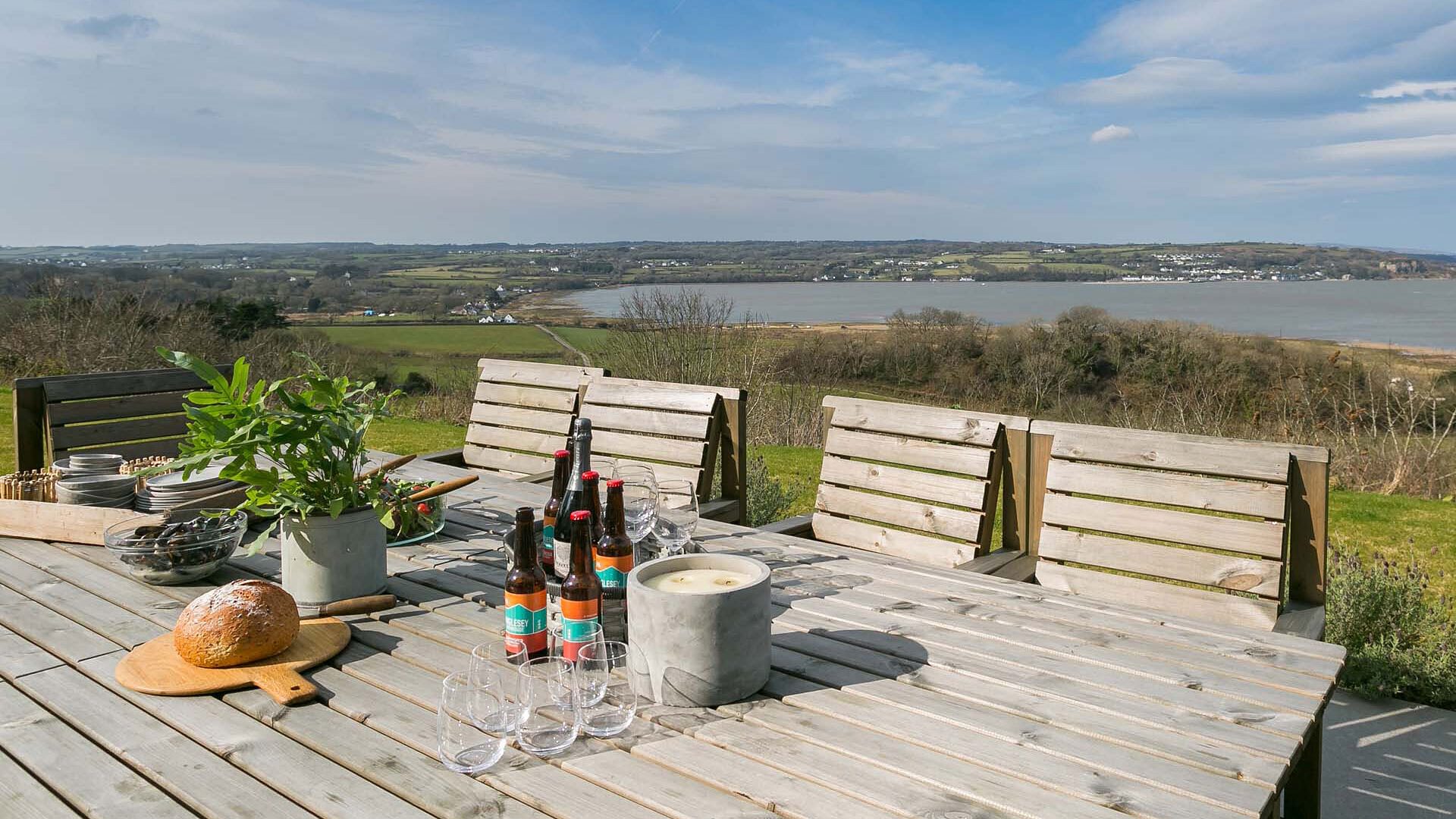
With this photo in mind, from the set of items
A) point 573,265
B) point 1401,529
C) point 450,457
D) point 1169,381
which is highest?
point 573,265

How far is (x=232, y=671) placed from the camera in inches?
60.7

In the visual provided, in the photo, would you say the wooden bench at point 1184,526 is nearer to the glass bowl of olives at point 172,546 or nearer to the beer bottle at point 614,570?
the beer bottle at point 614,570

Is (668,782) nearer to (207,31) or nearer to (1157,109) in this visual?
(207,31)

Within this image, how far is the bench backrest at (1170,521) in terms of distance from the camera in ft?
7.74

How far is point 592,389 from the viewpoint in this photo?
3.96 m

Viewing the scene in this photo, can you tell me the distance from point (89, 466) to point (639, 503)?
2.00 metres

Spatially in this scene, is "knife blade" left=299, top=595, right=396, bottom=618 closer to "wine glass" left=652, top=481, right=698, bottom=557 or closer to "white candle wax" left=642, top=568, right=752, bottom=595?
"wine glass" left=652, top=481, right=698, bottom=557

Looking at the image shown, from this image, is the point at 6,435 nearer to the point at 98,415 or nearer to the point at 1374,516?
the point at 98,415

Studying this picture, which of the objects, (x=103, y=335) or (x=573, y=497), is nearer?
(x=573, y=497)

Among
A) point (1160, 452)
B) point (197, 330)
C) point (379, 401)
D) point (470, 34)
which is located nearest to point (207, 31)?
point (470, 34)

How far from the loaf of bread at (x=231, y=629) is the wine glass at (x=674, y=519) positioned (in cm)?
76

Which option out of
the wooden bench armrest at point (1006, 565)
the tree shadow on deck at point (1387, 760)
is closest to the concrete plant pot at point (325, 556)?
the wooden bench armrest at point (1006, 565)

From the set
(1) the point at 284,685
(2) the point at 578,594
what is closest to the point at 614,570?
(2) the point at 578,594

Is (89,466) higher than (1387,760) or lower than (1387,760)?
higher
